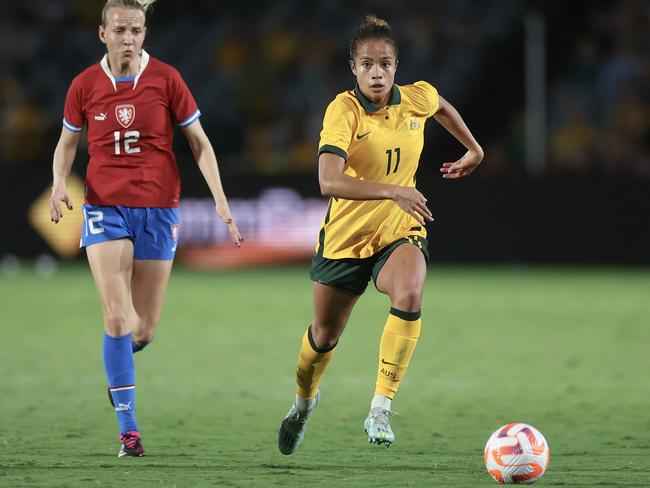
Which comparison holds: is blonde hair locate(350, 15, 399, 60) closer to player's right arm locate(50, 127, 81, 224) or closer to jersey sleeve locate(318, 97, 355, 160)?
jersey sleeve locate(318, 97, 355, 160)

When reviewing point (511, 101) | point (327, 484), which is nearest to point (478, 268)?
point (511, 101)

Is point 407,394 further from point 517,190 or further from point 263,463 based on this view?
point 517,190

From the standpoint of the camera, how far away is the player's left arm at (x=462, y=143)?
7.15 meters

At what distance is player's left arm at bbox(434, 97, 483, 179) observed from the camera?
7.15 m

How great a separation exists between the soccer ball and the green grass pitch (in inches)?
3.6

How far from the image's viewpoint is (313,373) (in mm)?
7184

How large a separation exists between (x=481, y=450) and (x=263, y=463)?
1205 mm

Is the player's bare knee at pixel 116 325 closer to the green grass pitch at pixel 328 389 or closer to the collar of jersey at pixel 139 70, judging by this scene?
the green grass pitch at pixel 328 389

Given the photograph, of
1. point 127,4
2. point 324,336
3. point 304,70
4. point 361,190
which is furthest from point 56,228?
point 361,190

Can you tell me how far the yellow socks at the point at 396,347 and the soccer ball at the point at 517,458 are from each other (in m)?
0.80

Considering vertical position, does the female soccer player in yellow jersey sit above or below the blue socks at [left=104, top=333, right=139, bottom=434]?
above

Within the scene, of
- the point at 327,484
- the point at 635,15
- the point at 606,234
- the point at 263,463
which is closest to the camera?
the point at 327,484

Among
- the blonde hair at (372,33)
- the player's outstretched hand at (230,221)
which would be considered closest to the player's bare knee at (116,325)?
the player's outstretched hand at (230,221)

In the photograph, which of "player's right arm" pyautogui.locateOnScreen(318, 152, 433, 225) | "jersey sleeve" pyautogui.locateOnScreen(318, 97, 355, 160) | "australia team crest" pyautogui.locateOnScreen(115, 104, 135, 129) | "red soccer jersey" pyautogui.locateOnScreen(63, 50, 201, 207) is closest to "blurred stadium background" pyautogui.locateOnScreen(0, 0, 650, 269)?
"red soccer jersey" pyautogui.locateOnScreen(63, 50, 201, 207)
